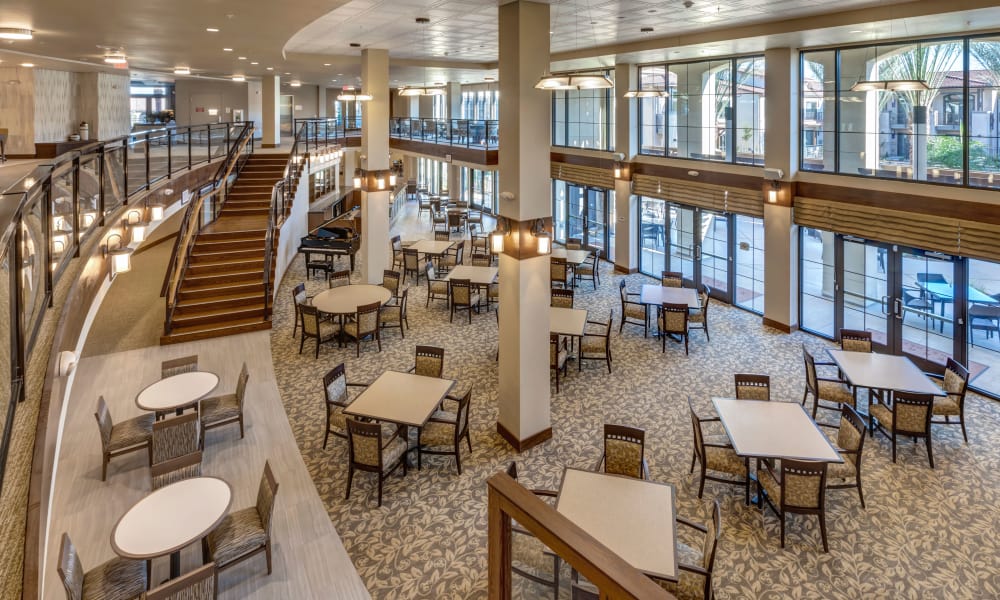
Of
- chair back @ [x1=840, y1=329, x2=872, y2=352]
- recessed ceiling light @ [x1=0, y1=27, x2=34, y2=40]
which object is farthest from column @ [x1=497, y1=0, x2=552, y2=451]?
recessed ceiling light @ [x1=0, y1=27, x2=34, y2=40]

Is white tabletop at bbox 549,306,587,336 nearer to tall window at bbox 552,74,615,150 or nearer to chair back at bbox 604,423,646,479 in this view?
chair back at bbox 604,423,646,479

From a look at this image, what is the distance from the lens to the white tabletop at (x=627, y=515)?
15.8 ft

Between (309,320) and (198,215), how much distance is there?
5707 mm

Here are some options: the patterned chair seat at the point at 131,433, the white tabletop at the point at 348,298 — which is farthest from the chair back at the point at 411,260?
the patterned chair seat at the point at 131,433

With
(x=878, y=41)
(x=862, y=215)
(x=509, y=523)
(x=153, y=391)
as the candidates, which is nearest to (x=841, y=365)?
(x=862, y=215)

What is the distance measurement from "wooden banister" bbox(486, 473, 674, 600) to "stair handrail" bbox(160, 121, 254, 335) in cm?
1211

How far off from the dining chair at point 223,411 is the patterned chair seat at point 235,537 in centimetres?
258

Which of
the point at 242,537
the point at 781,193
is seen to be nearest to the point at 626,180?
the point at 781,193

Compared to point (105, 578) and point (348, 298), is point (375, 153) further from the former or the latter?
point (105, 578)

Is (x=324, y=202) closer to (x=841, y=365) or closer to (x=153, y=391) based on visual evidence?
(x=153, y=391)

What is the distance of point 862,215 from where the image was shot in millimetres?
11133

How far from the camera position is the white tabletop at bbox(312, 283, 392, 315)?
1170 centimetres

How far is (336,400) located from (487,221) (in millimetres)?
20314

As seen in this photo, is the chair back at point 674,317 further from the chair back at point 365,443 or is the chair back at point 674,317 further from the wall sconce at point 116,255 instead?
the wall sconce at point 116,255
